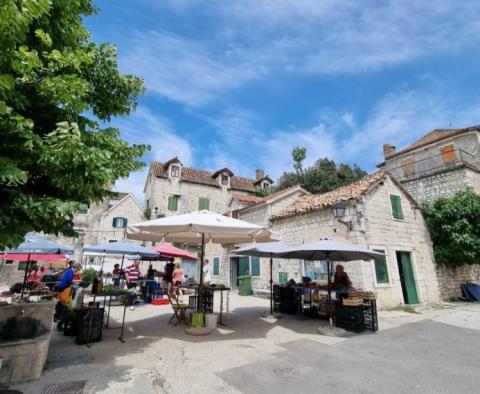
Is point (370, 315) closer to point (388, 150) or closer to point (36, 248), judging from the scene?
point (36, 248)

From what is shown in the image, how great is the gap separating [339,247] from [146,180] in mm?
25270

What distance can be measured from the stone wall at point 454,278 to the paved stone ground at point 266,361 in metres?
7.05

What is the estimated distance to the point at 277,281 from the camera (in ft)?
45.2

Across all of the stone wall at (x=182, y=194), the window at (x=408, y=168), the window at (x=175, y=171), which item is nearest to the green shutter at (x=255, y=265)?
the stone wall at (x=182, y=194)

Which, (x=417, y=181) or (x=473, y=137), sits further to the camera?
(x=473, y=137)

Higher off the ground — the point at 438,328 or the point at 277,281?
the point at 277,281

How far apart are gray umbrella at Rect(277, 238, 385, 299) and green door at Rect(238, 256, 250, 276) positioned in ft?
23.4

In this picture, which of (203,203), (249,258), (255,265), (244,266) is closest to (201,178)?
(203,203)

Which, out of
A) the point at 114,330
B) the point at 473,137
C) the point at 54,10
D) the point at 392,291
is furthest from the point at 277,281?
the point at 473,137

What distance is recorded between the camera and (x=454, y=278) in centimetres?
1420

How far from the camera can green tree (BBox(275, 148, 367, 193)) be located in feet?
94.7

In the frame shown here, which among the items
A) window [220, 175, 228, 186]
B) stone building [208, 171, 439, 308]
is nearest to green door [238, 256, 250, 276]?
stone building [208, 171, 439, 308]

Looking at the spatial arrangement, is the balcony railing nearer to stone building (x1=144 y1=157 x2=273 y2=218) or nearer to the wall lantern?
the wall lantern

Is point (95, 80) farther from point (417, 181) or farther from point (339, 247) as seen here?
point (417, 181)
